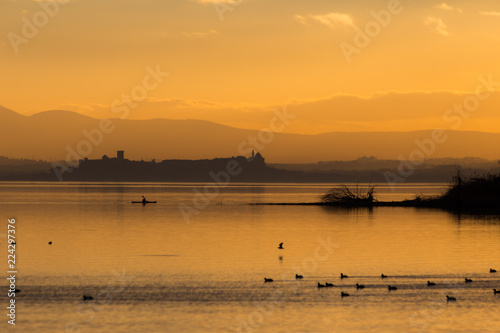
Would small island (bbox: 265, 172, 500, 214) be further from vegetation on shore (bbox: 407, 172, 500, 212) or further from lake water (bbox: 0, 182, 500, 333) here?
lake water (bbox: 0, 182, 500, 333)

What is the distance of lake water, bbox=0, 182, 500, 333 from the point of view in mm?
34062

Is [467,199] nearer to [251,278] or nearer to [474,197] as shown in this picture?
[474,197]

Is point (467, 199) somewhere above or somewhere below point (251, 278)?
above

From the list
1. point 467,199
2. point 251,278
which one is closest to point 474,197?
point 467,199

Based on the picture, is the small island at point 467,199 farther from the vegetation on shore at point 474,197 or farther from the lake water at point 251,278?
the lake water at point 251,278

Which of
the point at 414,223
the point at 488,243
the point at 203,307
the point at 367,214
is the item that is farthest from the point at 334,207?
the point at 203,307

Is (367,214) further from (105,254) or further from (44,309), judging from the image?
(44,309)

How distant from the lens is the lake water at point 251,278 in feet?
112

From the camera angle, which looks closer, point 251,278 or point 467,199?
point 251,278

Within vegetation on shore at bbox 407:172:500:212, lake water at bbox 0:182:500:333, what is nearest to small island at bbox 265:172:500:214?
vegetation on shore at bbox 407:172:500:212

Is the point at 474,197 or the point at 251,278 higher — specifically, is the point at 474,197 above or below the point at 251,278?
above

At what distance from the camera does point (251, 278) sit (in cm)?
4638

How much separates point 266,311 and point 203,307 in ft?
10.9

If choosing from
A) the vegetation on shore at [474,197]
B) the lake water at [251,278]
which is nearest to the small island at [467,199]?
the vegetation on shore at [474,197]
